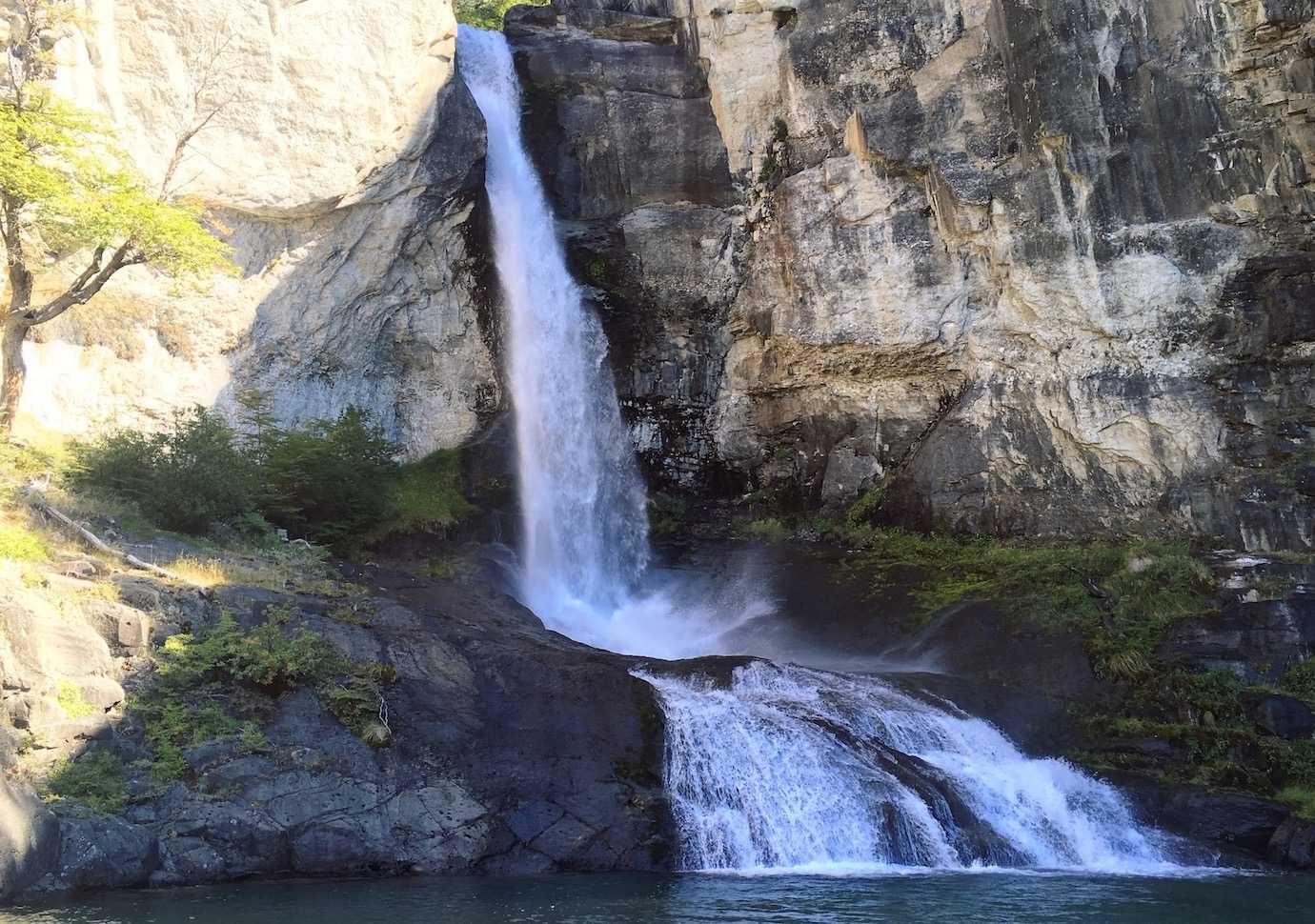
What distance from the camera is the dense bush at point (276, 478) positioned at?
19.2 m

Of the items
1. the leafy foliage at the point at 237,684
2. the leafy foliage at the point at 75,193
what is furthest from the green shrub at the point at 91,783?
the leafy foliage at the point at 75,193

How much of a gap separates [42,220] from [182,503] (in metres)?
5.40

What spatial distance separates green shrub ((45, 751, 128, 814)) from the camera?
39.3ft

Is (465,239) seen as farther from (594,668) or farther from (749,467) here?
(594,668)

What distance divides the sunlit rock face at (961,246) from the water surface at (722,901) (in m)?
11.8

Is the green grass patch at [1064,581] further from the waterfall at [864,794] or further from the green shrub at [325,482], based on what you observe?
the green shrub at [325,482]

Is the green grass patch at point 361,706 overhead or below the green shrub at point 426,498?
below

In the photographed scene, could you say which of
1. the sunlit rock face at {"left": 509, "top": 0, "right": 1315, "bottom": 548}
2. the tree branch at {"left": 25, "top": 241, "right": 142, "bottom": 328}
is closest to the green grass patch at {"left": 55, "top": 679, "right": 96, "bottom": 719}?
the tree branch at {"left": 25, "top": 241, "right": 142, "bottom": 328}

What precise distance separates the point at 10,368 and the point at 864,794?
16196 mm

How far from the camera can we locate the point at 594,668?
16.4 metres

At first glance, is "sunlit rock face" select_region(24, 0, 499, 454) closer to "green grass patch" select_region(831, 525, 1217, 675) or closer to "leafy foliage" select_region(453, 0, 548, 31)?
"green grass patch" select_region(831, 525, 1217, 675)

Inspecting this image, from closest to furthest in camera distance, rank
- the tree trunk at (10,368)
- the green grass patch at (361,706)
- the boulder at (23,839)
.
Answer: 1. the boulder at (23,839)
2. the green grass patch at (361,706)
3. the tree trunk at (10,368)

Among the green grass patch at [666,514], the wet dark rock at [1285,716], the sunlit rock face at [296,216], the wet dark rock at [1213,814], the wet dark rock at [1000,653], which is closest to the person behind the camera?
the wet dark rock at [1213,814]

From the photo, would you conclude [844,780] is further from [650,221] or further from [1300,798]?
[650,221]
